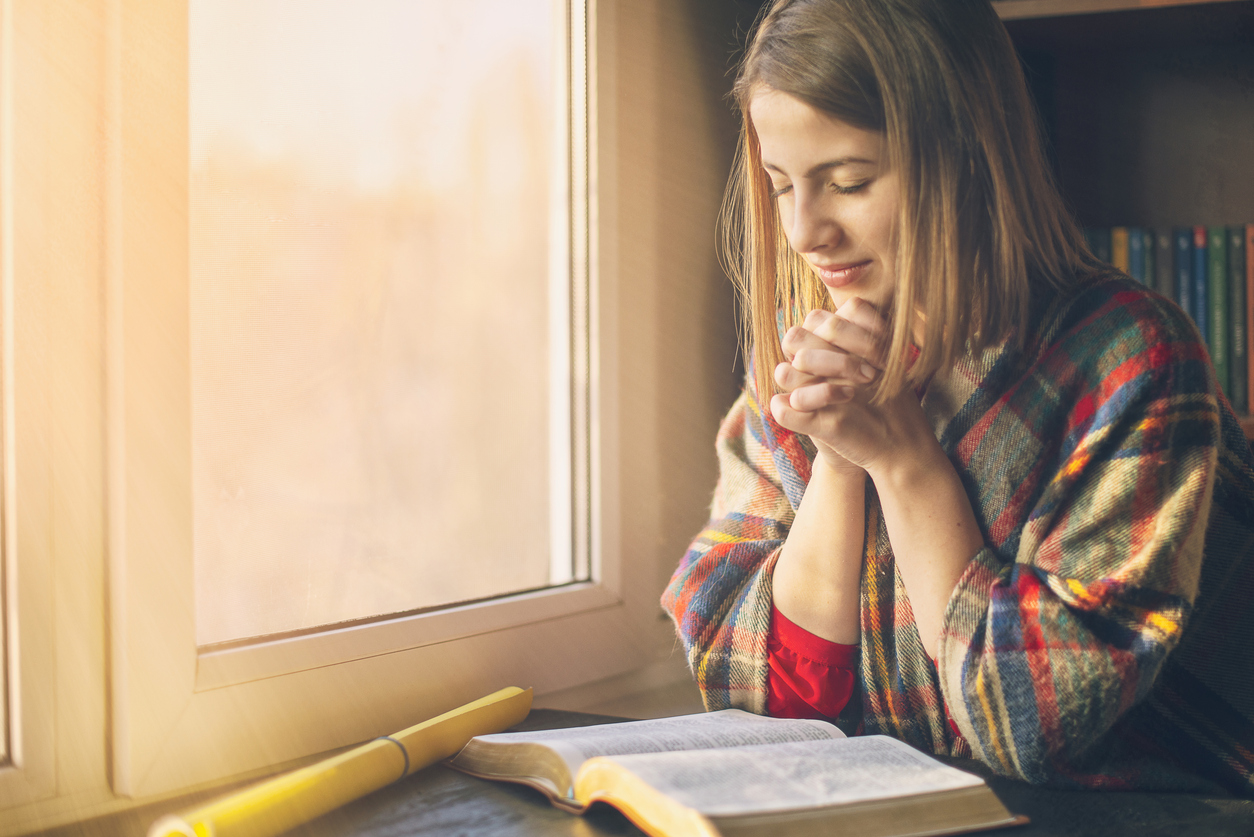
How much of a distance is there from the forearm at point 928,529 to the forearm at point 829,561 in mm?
57

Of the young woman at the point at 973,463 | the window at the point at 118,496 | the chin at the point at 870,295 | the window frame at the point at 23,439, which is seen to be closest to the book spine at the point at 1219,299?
the young woman at the point at 973,463

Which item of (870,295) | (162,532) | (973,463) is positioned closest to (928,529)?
(973,463)

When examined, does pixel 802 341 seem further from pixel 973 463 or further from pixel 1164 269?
pixel 1164 269

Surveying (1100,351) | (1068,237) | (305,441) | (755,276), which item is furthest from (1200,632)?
(305,441)

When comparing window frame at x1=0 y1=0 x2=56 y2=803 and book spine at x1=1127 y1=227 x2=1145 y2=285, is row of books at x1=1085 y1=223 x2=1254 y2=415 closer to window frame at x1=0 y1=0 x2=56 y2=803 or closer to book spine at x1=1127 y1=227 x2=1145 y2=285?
book spine at x1=1127 y1=227 x2=1145 y2=285

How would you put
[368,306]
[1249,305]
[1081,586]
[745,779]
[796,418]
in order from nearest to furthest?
[745,779] < [1081,586] < [796,418] < [368,306] < [1249,305]

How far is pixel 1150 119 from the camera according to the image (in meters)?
1.29

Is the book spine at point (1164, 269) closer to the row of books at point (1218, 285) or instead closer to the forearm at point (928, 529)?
the row of books at point (1218, 285)

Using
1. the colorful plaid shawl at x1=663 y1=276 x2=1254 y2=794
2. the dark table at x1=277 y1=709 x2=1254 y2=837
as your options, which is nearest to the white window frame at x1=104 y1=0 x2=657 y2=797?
the dark table at x1=277 y1=709 x2=1254 y2=837

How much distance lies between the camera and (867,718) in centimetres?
80

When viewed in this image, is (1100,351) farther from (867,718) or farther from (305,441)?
(305,441)

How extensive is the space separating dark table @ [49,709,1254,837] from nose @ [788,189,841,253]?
44 cm

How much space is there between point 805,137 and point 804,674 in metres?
0.47

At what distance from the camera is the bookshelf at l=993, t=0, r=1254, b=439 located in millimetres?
1228
